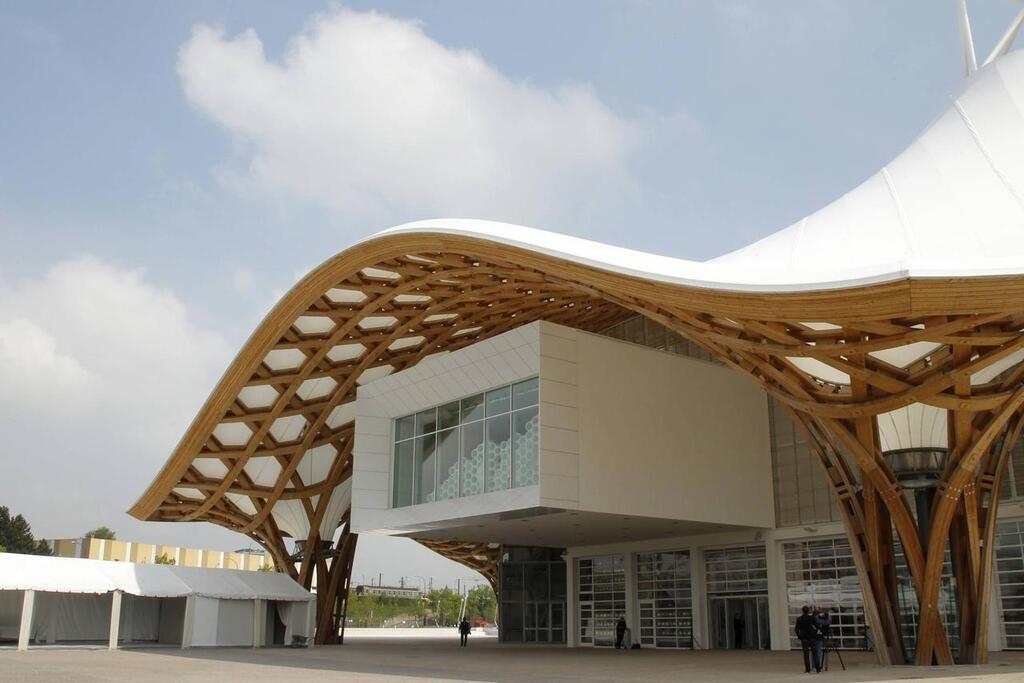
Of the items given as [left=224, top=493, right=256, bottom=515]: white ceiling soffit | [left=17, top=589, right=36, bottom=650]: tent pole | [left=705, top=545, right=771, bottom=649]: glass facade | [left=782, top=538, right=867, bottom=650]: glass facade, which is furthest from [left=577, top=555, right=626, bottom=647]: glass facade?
[left=17, top=589, right=36, bottom=650]: tent pole

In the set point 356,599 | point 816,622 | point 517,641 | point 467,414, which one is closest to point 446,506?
point 467,414

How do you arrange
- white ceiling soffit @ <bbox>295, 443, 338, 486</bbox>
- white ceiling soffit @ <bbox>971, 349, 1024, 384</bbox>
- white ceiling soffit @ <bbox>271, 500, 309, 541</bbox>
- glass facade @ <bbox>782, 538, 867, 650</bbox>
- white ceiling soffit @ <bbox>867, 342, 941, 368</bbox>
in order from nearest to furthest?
white ceiling soffit @ <bbox>971, 349, 1024, 384</bbox>, white ceiling soffit @ <bbox>867, 342, 941, 368</bbox>, glass facade @ <bbox>782, 538, 867, 650</bbox>, white ceiling soffit @ <bbox>295, 443, 338, 486</bbox>, white ceiling soffit @ <bbox>271, 500, 309, 541</bbox>

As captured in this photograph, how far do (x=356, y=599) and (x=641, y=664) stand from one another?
53964mm

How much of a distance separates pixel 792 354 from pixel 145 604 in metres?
28.2

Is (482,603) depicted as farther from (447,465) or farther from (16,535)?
(447,465)

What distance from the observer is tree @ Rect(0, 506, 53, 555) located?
251 ft

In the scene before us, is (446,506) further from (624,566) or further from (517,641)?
(517,641)

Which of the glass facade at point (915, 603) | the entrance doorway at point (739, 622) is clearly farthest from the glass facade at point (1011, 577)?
the entrance doorway at point (739, 622)

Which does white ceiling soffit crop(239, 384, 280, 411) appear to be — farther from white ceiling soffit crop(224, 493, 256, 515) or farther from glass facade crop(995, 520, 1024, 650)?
glass facade crop(995, 520, 1024, 650)

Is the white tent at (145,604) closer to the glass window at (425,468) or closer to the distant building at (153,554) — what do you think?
the glass window at (425,468)

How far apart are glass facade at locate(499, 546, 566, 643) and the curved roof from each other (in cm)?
1475

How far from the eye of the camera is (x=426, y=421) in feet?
109

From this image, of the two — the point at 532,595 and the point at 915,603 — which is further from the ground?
the point at 915,603

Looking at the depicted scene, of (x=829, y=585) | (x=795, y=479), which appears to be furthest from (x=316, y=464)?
(x=829, y=585)
